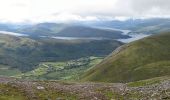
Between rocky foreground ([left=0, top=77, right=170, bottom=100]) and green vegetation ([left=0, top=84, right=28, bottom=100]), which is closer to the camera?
rocky foreground ([left=0, top=77, right=170, bottom=100])

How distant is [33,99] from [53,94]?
4426 millimetres

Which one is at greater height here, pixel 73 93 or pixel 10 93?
pixel 10 93

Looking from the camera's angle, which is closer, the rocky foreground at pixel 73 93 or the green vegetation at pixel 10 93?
the rocky foreground at pixel 73 93

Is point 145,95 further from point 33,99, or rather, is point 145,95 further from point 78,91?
point 33,99

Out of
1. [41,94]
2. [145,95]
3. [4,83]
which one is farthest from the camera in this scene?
[4,83]

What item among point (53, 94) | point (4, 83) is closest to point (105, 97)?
point (53, 94)

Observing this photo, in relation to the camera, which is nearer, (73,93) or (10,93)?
(10,93)

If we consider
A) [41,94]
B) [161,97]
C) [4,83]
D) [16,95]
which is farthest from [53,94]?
[161,97]

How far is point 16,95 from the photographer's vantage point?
2144 inches

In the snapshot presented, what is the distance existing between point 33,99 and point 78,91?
30.3 ft

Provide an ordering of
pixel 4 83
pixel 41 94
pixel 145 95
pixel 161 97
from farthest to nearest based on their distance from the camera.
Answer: pixel 4 83 < pixel 41 94 < pixel 145 95 < pixel 161 97

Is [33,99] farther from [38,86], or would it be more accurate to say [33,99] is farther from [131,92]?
[131,92]

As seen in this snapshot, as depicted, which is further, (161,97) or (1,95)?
(1,95)

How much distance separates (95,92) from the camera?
58.1 metres
